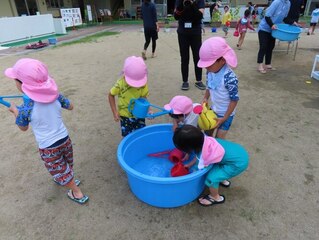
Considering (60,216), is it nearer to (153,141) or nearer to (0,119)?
(153,141)

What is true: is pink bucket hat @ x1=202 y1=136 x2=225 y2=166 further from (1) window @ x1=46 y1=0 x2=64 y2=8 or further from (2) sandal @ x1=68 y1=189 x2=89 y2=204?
(1) window @ x1=46 y1=0 x2=64 y2=8

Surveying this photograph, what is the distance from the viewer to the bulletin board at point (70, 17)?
1070 centimetres

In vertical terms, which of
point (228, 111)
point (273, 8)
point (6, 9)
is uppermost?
point (6, 9)

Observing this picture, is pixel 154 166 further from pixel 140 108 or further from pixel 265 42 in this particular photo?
pixel 265 42

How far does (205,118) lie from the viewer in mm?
1838

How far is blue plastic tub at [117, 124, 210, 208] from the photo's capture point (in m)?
1.54

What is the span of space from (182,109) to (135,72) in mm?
440

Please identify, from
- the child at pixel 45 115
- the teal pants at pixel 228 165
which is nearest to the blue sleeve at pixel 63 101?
the child at pixel 45 115

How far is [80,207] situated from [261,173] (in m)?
1.44

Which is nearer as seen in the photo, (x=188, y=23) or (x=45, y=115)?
(x=45, y=115)

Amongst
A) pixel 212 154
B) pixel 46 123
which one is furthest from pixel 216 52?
pixel 46 123

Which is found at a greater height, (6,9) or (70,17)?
(6,9)

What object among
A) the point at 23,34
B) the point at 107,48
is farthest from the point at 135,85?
the point at 23,34

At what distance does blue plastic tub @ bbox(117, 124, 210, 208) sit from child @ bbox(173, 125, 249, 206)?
2.9 inches
